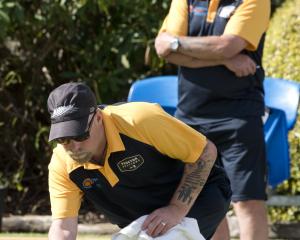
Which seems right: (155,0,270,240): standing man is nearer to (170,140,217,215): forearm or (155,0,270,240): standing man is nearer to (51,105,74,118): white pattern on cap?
(170,140,217,215): forearm

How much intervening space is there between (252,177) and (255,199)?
0.12 metres

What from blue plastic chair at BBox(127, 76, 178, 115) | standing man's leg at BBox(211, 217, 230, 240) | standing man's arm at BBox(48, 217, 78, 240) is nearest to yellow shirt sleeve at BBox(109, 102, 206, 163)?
standing man's arm at BBox(48, 217, 78, 240)

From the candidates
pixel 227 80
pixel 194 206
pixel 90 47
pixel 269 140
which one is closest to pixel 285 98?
pixel 269 140

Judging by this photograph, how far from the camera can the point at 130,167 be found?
4121 millimetres

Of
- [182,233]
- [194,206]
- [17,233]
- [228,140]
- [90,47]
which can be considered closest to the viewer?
[182,233]

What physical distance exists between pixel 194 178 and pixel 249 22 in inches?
51.4

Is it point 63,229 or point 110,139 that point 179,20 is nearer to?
point 110,139

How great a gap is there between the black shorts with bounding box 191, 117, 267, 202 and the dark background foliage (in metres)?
2.48

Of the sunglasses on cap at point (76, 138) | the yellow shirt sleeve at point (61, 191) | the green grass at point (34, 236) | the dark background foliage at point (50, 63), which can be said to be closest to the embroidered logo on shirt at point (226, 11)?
the yellow shirt sleeve at point (61, 191)

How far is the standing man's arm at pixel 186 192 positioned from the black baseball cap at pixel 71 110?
55 cm

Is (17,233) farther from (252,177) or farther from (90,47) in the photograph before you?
(252,177)

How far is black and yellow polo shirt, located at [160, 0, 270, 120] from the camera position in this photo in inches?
202

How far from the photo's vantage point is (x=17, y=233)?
7.34 metres

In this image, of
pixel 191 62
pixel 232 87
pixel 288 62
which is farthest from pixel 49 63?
pixel 232 87
